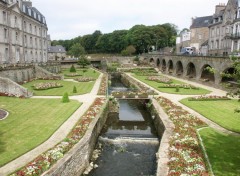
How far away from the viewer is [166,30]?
411ft

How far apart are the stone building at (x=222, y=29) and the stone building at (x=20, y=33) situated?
41175mm

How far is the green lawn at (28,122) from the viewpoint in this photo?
14.3 meters

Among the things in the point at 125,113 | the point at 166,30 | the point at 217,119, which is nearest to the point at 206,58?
the point at 125,113

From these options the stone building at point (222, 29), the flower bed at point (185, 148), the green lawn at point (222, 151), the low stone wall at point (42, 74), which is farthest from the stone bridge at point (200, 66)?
the low stone wall at point (42, 74)

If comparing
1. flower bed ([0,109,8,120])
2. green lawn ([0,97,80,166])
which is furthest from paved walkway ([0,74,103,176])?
flower bed ([0,109,8,120])

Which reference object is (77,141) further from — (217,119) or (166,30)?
(166,30)

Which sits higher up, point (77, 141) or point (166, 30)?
point (166, 30)

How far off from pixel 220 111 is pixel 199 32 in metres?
53.9

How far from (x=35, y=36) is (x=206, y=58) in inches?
1537

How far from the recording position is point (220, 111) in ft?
78.7

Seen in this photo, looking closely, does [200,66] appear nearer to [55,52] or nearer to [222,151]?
[222,151]

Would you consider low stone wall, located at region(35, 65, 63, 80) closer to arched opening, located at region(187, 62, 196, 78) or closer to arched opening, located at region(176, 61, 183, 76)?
arched opening, located at region(187, 62, 196, 78)

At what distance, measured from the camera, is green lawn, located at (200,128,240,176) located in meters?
12.4

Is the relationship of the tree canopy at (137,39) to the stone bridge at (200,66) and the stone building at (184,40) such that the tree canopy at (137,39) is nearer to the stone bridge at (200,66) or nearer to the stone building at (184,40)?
the stone building at (184,40)
